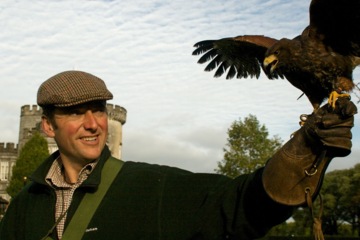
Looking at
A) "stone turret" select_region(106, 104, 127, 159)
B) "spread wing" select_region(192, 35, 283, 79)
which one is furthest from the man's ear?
"stone turret" select_region(106, 104, 127, 159)

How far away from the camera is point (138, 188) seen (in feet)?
8.52

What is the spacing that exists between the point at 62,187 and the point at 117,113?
4825 cm

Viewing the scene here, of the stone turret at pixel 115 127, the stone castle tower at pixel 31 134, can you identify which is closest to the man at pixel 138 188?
the stone castle tower at pixel 31 134

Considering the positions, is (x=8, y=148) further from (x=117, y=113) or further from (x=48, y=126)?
(x=48, y=126)

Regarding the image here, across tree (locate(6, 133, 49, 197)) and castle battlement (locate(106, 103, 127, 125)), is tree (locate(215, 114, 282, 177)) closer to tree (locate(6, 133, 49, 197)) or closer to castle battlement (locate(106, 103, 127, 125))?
tree (locate(6, 133, 49, 197))

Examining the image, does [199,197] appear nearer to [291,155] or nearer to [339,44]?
[291,155]

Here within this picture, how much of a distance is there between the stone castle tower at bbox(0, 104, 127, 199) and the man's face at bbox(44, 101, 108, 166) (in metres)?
44.7

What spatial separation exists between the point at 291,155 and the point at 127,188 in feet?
3.19

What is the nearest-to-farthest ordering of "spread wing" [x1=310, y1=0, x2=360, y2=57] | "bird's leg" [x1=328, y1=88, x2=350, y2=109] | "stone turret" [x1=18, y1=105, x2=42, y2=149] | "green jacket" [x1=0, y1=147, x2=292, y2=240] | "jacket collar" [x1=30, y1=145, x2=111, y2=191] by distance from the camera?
"bird's leg" [x1=328, y1=88, x2=350, y2=109] < "green jacket" [x1=0, y1=147, x2=292, y2=240] < "jacket collar" [x1=30, y1=145, x2=111, y2=191] < "spread wing" [x1=310, y1=0, x2=360, y2=57] < "stone turret" [x1=18, y1=105, x2=42, y2=149]

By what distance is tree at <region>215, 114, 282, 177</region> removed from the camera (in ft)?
92.6

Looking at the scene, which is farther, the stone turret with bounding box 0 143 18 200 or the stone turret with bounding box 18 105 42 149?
the stone turret with bounding box 0 143 18 200

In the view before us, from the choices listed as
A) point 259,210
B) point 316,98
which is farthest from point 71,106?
point 316,98

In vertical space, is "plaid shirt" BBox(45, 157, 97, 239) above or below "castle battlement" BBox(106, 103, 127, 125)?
below

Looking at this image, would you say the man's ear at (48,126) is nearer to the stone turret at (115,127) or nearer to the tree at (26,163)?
the tree at (26,163)
